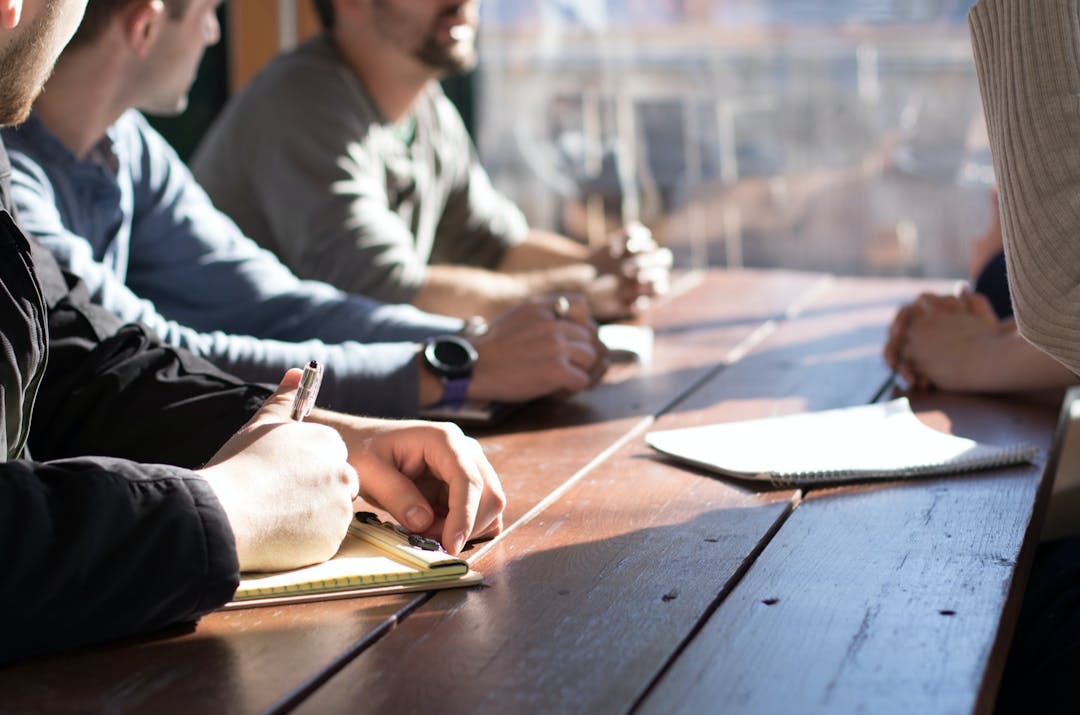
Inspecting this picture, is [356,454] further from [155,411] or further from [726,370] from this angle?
[726,370]

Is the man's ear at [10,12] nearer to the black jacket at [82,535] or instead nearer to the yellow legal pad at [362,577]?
the black jacket at [82,535]

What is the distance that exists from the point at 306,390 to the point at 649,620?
1.08 feet

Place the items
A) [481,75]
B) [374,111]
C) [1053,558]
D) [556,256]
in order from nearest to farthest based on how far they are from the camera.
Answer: [1053,558]
[374,111]
[556,256]
[481,75]

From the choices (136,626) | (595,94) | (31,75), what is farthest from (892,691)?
(595,94)

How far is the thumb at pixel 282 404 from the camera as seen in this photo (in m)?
1.02

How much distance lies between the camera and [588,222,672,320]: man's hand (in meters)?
2.23

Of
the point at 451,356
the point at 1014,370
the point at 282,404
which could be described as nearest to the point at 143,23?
the point at 451,356

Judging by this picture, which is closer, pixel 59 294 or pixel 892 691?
pixel 892 691

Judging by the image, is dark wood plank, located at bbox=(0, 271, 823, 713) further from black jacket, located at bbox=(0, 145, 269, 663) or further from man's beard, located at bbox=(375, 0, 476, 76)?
man's beard, located at bbox=(375, 0, 476, 76)

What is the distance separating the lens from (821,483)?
1.20 metres

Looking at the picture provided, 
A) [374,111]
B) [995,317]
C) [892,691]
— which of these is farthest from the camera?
[374,111]

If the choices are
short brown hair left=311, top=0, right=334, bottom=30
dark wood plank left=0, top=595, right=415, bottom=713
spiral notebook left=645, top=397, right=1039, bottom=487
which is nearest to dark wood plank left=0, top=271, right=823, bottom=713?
dark wood plank left=0, top=595, right=415, bottom=713

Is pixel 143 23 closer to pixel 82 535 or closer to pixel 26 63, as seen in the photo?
pixel 26 63

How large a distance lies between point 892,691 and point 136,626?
0.44 m
